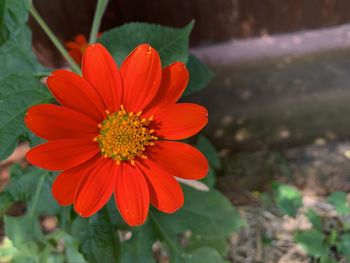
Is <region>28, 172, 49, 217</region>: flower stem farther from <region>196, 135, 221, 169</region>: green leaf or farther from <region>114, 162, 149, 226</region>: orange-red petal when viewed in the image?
<region>196, 135, 221, 169</region>: green leaf

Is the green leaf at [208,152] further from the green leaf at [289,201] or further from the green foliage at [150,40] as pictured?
the green foliage at [150,40]

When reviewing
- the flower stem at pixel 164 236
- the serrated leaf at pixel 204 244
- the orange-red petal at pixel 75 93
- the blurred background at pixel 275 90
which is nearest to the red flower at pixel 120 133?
the orange-red petal at pixel 75 93

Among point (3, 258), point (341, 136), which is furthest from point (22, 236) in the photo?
point (341, 136)

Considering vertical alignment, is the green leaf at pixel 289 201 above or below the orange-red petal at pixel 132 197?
below

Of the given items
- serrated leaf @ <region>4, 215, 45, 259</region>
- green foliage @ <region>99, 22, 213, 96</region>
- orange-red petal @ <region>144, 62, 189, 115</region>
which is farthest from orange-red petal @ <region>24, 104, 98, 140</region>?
serrated leaf @ <region>4, 215, 45, 259</region>

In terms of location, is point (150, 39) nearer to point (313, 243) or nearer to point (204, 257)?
point (204, 257)

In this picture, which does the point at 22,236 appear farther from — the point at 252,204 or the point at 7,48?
the point at 252,204
